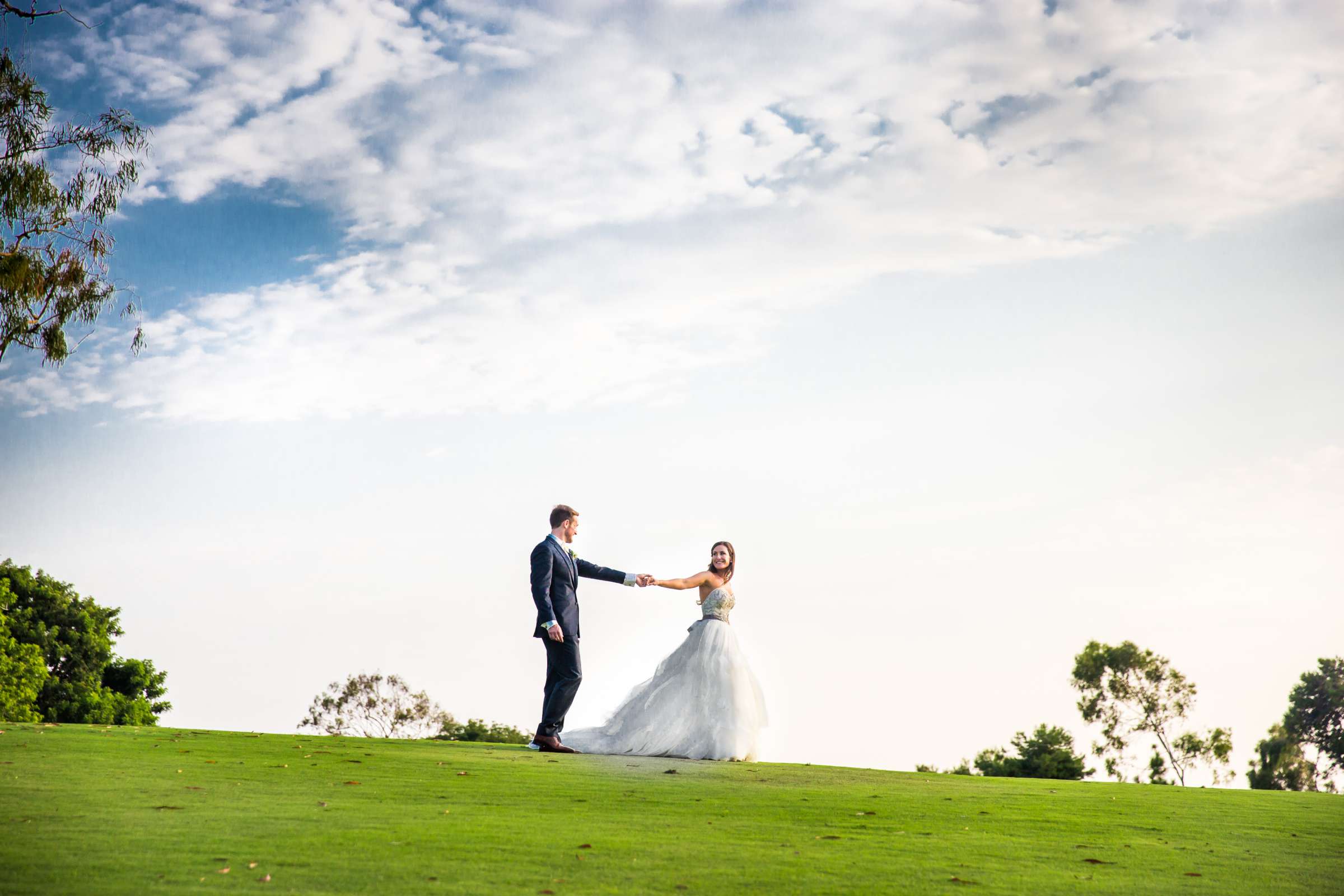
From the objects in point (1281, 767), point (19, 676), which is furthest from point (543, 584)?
point (1281, 767)

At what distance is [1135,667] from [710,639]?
1439 inches

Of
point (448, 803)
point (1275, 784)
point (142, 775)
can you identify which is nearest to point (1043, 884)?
point (448, 803)

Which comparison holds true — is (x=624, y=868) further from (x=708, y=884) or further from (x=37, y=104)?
(x=37, y=104)

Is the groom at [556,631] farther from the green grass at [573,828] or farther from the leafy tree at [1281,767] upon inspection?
the leafy tree at [1281,767]

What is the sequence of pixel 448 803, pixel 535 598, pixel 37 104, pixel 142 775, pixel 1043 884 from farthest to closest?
pixel 37 104 < pixel 535 598 < pixel 142 775 < pixel 448 803 < pixel 1043 884

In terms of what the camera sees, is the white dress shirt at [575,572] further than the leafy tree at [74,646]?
No

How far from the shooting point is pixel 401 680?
4681cm

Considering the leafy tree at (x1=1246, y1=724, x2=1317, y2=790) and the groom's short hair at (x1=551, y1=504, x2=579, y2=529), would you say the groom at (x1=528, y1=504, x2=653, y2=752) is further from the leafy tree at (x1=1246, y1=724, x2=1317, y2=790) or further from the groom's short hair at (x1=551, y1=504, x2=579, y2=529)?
the leafy tree at (x1=1246, y1=724, x2=1317, y2=790)

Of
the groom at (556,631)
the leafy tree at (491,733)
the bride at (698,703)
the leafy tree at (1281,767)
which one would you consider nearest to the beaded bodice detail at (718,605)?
the bride at (698,703)

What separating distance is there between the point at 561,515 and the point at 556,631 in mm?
1761

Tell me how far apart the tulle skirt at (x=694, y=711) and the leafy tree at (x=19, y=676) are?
31607mm

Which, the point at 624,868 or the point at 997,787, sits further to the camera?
the point at 997,787

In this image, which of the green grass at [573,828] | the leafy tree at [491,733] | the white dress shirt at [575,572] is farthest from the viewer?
the leafy tree at [491,733]

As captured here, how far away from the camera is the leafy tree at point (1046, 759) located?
31703 mm
